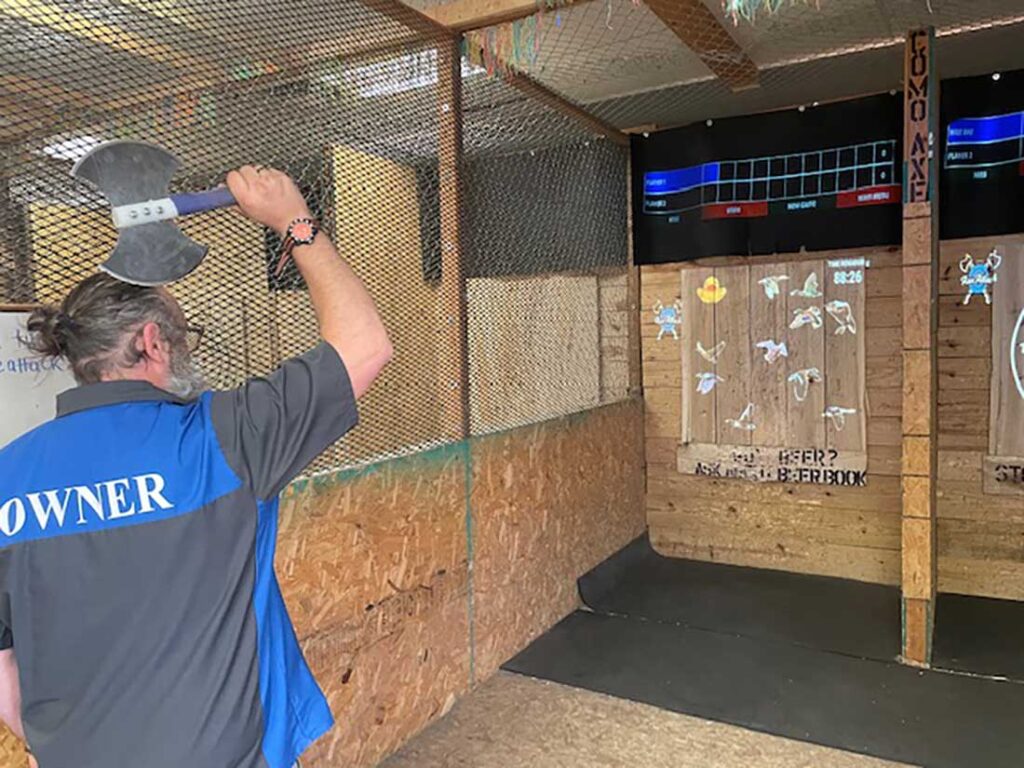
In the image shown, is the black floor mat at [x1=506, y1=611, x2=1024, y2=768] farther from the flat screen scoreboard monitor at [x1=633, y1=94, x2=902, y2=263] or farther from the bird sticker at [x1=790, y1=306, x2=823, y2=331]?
the flat screen scoreboard monitor at [x1=633, y1=94, x2=902, y2=263]

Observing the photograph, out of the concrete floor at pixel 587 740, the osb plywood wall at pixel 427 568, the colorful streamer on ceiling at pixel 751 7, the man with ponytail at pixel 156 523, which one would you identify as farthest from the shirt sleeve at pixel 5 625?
the colorful streamer on ceiling at pixel 751 7

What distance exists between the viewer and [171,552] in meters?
0.93

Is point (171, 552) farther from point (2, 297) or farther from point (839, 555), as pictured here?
point (839, 555)

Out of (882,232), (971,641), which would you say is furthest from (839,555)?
(882,232)

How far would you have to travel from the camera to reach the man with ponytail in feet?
2.98

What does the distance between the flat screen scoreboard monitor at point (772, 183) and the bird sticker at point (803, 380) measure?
62cm

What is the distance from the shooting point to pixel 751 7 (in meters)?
2.66

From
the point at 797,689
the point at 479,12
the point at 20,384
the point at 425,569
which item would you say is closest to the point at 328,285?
the point at 20,384

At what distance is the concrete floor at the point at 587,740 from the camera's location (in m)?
2.25

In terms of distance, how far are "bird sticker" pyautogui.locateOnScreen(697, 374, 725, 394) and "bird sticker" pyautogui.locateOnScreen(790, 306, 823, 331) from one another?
461 mm

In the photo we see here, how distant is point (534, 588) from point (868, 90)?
9.24 ft

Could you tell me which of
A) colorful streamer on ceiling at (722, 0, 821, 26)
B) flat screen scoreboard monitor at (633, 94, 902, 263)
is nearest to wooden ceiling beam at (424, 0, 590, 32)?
colorful streamer on ceiling at (722, 0, 821, 26)

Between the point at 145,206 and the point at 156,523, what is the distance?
0.45 meters

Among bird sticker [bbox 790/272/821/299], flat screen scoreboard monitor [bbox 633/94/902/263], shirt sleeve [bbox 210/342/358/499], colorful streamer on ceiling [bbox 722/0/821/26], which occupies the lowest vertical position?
shirt sleeve [bbox 210/342/358/499]
